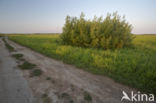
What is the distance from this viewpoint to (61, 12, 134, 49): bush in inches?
389

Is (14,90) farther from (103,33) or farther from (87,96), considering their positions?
(103,33)

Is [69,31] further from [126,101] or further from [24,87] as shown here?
[126,101]

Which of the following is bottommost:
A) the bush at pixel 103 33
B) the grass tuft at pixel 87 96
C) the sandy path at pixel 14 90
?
the grass tuft at pixel 87 96

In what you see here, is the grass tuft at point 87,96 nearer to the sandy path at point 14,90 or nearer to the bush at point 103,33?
the sandy path at point 14,90

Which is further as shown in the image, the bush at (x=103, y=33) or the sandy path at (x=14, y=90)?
the bush at (x=103, y=33)

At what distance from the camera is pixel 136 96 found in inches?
105

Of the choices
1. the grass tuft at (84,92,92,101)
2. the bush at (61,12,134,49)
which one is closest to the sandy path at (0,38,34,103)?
the grass tuft at (84,92,92,101)

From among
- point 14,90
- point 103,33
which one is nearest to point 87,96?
point 14,90

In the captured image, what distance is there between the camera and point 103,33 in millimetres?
9922

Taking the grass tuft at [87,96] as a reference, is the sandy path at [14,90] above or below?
above

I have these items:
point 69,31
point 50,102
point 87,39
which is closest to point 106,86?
point 50,102

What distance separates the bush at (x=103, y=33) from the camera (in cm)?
987

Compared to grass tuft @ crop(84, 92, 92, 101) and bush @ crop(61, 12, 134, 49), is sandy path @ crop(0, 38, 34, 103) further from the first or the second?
bush @ crop(61, 12, 134, 49)

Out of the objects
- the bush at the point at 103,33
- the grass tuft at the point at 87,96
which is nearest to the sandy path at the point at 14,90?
the grass tuft at the point at 87,96
